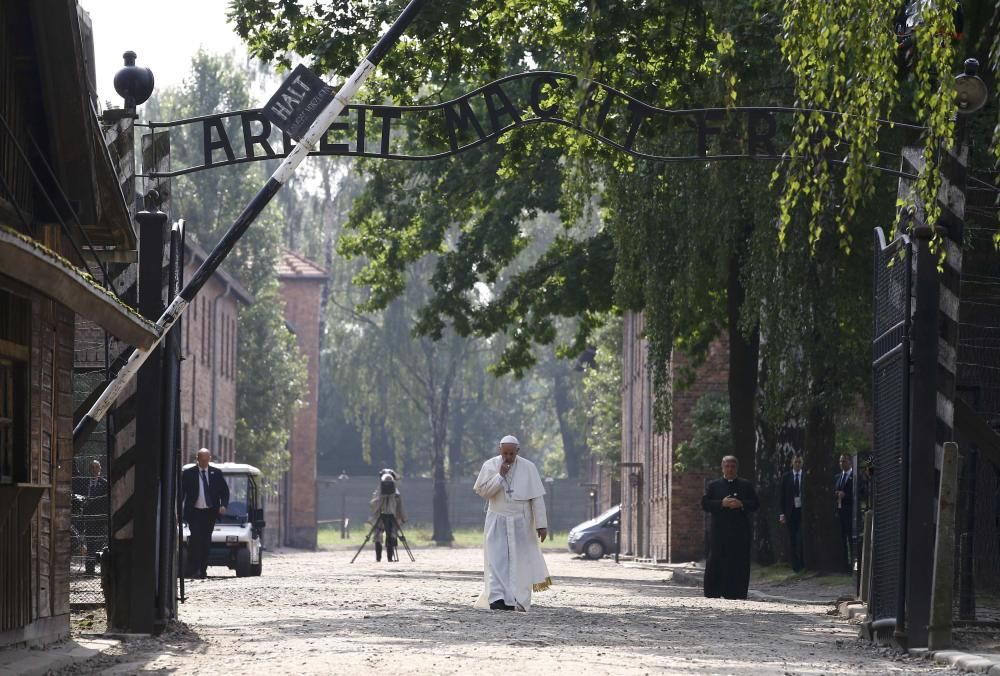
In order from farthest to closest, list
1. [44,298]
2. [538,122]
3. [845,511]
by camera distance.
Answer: [845,511] < [538,122] < [44,298]

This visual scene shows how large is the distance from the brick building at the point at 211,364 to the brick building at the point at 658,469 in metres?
11.6

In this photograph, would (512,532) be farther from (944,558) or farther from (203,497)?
(203,497)

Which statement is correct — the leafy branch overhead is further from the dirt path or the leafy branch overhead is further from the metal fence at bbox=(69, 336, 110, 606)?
the metal fence at bbox=(69, 336, 110, 606)

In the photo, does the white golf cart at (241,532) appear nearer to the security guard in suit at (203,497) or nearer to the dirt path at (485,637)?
the security guard in suit at (203,497)

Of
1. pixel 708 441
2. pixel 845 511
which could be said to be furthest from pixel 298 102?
pixel 708 441

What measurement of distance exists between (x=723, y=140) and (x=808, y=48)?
604cm

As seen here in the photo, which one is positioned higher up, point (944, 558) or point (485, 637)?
point (944, 558)

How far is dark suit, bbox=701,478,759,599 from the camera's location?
2458 cm

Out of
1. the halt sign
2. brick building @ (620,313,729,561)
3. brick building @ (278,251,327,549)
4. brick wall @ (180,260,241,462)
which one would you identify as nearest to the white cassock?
the halt sign

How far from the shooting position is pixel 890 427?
1553 cm

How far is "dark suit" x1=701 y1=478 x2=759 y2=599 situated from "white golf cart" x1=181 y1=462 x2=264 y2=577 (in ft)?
32.1

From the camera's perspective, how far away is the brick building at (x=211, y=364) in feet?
172

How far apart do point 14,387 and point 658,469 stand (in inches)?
1439

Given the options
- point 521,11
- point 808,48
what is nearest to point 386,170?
point 521,11
